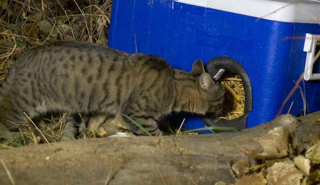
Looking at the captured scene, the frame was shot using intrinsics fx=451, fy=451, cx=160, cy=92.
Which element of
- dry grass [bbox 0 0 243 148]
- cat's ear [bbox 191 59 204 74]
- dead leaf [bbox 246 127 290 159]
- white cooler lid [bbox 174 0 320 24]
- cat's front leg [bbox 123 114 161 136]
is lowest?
cat's front leg [bbox 123 114 161 136]

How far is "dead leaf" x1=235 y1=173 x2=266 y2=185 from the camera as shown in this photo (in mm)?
2576

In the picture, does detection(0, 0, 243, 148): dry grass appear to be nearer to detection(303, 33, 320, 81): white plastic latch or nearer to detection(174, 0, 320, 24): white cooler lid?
detection(174, 0, 320, 24): white cooler lid

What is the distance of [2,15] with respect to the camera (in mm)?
5215

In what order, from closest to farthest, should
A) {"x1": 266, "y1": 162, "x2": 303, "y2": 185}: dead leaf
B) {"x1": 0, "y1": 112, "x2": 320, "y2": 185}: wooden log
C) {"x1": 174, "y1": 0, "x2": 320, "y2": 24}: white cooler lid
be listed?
{"x1": 0, "y1": 112, "x2": 320, "y2": 185}: wooden log → {"x1": 266, "y1": 162, "x2": 303, "y2": 185}: dead leaf → {"x1": 174, "y1": 0, "x2": 320, "y2": 24}: white cooler lid

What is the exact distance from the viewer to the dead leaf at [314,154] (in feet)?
8.87

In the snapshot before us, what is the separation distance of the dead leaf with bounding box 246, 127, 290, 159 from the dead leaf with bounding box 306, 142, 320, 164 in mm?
156

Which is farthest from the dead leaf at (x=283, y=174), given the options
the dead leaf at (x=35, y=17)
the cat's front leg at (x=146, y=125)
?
the dead leaf at (x=35, y=17)

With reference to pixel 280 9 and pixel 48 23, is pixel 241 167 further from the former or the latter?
pixel 48 23

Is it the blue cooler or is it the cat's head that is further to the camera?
the cat's head

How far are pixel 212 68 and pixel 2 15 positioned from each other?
2.71 meters

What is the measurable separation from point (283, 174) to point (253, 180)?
17cm

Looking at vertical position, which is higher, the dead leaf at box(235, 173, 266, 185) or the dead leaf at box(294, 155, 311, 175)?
the dead leaf at box(294, 155, 311, 175)

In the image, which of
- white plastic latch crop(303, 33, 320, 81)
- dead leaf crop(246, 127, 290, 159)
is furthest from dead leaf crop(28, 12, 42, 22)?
dead leaf crop(246, 127, 290, 159)

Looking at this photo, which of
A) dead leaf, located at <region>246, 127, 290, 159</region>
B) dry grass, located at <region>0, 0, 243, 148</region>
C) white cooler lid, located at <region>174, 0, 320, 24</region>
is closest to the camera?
dead leaf, located at <region>246, 127, 290, 159</region>
